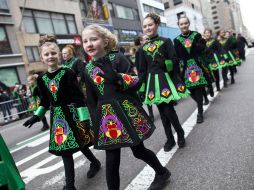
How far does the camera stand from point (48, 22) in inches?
Result: 1110

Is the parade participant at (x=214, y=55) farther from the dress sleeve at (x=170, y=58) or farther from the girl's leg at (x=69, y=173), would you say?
the girl's leg at (x=69, y=173)

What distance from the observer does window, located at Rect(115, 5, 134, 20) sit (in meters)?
43.7

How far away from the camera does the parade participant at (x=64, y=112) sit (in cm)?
372

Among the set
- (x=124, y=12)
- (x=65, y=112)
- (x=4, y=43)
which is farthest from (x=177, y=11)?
(x=65, y=112)

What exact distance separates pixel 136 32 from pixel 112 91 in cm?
4572

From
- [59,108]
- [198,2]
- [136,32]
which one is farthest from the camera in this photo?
[198,2]

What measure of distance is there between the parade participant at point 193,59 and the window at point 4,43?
61.7ft

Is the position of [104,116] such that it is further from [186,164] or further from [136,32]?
[136,32]

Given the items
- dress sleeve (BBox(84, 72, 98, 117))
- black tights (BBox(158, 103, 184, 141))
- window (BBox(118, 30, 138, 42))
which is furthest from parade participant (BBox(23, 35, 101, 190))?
window (BBox(118, 30, 138, 42))

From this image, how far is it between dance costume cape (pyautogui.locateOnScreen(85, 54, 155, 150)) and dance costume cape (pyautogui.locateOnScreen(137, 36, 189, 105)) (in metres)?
1.62

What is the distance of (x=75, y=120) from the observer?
381 centimetres

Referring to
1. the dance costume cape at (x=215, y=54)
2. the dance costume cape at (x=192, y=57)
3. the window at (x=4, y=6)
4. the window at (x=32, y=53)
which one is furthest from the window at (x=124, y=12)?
the dance costume cape at (x=192, y=57)

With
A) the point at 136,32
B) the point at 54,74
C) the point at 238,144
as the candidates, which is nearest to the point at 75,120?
the point at 54,74

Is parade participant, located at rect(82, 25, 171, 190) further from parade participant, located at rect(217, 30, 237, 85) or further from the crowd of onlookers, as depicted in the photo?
the crowd of onlookers
